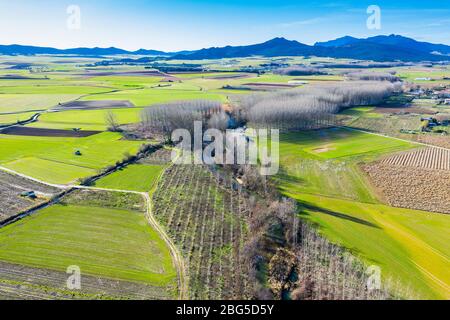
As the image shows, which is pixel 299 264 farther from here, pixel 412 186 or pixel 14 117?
pixel 14 117

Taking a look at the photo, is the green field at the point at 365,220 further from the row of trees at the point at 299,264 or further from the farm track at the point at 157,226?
the farm track at the point at 157,226

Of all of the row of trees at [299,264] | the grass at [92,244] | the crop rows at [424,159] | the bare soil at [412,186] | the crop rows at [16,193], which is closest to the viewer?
the row of trees at [299,264]

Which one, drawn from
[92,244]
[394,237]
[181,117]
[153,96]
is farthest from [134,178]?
[153,96]

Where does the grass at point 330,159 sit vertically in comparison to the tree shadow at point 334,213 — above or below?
above

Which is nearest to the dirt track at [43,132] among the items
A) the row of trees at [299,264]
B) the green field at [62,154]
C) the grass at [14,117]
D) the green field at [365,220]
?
the green field at [62,154]

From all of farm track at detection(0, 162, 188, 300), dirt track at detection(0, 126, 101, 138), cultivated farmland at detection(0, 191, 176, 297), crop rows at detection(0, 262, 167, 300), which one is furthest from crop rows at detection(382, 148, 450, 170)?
dirt track at detection(0, 126, 101, 138)

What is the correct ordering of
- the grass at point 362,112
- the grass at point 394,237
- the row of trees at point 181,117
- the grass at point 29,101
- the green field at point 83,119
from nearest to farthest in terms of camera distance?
the grass at point 394,237, the row of trees at point 181,117, the green field at point 83,119, the grass at point 362,112, the grass at point 29,101
